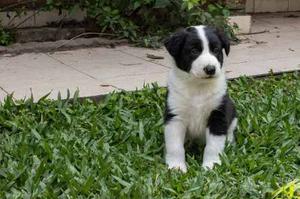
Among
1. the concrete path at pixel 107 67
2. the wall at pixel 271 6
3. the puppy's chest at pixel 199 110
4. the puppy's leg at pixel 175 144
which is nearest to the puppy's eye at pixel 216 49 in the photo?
the puppy's chest at pixel 199 110

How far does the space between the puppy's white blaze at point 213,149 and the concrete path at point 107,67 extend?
131 cm

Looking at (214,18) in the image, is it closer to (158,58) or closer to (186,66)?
(158,58)

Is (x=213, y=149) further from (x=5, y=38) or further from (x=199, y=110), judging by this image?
(x=5, y=38)

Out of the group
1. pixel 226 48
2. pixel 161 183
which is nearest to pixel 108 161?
pixel 161 183

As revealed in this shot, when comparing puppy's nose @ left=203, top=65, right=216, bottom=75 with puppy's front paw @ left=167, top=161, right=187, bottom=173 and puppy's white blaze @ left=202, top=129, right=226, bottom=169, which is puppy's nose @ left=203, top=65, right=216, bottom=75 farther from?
puppy's front paw @ left=167, top=161, right=187, bottom=173

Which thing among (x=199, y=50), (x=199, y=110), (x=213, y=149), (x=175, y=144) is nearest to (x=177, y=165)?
(x=175, y=144)

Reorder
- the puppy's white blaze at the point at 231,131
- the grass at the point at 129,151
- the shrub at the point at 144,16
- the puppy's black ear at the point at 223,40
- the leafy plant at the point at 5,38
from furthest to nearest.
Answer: the shrub at the point at 144,16
the leafy plant at the point at 5,38
the puppy's white blaze at the point at 231,131
the puppy's black ear at the point at 223,40
the grass at the point at 129,151

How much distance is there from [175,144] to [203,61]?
0.59m

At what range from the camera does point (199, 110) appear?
4020mm

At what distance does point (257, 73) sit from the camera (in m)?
6.16

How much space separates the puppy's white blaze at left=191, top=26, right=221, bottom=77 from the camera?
382 centimetres

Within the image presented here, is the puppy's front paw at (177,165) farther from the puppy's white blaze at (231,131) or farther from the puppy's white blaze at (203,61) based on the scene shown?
the puppy's white blaze at (203,61)

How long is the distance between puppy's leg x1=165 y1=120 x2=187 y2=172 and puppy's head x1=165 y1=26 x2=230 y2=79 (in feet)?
1.24

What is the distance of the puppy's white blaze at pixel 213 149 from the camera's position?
3.97 metres
